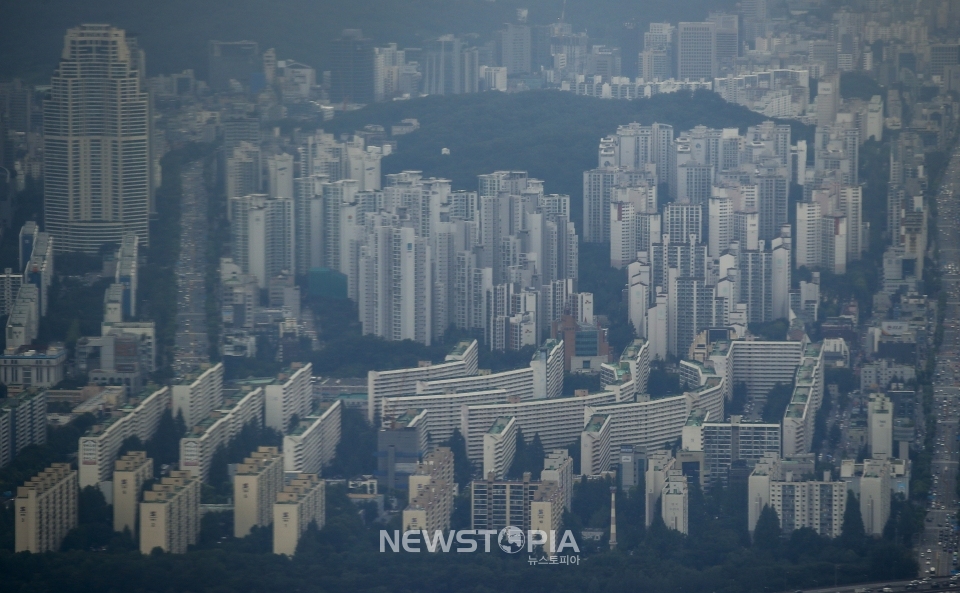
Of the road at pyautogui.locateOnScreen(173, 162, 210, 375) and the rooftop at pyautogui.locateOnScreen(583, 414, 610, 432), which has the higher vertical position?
the road at pyautogui.locateOnScreen(173, 162, 210, 375)

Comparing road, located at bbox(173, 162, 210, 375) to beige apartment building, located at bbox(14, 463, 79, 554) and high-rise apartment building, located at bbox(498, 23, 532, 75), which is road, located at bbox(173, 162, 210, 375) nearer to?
beige apartment building, located at bbox(14, 463, 79, 554)

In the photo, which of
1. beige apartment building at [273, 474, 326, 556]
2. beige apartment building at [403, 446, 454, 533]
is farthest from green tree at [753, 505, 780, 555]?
beige apartment building at [273, 474, 326, 556]

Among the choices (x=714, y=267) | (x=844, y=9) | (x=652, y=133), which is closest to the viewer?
(x=714, y=267)

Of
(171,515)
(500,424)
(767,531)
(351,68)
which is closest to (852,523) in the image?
(767,531)

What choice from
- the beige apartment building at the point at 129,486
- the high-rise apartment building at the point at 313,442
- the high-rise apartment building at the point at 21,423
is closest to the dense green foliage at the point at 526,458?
the high-rise apartment building at the point at 313,442

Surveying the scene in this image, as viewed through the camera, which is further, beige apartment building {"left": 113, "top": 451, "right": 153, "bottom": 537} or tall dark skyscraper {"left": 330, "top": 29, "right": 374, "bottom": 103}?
tall dark skyscraper {"left": 330, "top": 29, "right": 374, "bottom": 103}

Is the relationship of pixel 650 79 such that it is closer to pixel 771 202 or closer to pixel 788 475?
pixel 771 202

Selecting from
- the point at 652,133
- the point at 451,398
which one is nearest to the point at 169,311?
the point at 451,398
